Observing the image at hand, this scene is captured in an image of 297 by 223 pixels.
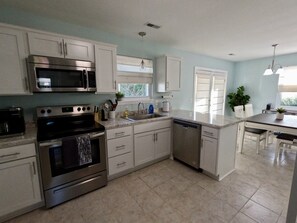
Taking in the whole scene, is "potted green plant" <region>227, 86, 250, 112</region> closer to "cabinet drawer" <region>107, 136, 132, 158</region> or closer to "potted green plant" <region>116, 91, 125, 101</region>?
"potted green plant" <region>116, 91, 125, 101</region>

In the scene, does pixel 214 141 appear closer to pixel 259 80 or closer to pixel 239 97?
pixel 239 97

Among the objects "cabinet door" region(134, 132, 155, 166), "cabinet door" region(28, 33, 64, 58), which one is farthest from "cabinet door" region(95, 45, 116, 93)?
"cabinet door" region(134, 132, 155, 166)

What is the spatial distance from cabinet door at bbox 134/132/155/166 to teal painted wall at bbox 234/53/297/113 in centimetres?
459

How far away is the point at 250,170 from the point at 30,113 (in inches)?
146

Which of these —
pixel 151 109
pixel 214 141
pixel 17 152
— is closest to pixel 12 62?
pixel 17 152

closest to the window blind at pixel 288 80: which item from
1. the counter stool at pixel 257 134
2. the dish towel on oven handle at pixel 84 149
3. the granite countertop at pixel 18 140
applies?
the counter stool at pixel 257 134

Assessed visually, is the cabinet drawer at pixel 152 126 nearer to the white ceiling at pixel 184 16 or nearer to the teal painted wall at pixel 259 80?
the white ceiling at pixel 184 16

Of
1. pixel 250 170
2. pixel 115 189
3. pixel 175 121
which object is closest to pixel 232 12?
pixel 175 121

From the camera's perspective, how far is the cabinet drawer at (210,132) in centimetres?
223

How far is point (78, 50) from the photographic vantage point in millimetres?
2119

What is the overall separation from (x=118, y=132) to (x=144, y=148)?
621 mm

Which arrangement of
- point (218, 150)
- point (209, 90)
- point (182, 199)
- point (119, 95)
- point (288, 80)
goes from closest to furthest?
point (182, 199) → point (218, 150) → point (119, 95) → point (288, 80) → point (209, 90)

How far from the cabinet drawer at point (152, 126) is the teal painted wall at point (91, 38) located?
2.85 feet

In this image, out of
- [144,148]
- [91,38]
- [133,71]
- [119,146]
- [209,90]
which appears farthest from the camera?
[209,90]
